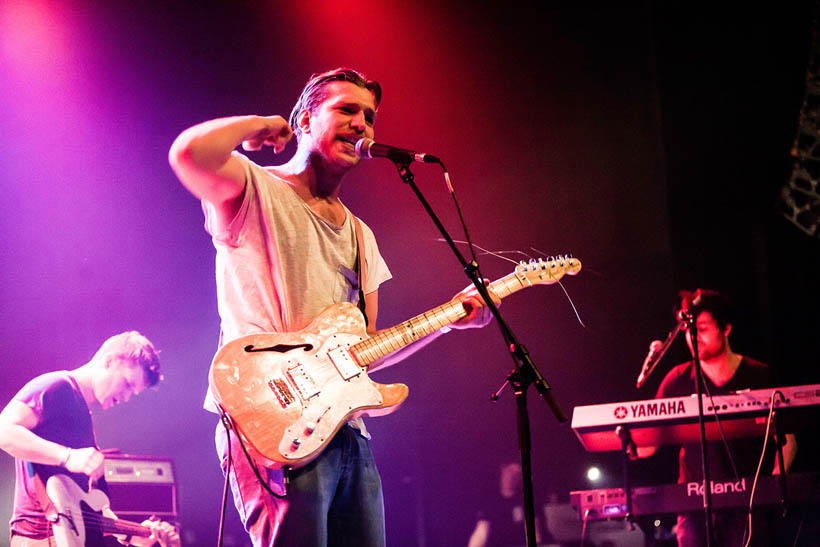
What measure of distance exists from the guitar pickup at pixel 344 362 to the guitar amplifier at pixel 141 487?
8.84ft

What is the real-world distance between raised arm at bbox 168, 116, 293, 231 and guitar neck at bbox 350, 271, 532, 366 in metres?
0.63

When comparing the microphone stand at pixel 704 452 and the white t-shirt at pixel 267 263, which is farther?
the microphone stand at pixel 704 452

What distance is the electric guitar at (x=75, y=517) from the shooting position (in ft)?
14.0

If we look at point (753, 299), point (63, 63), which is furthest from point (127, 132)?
point (753, 299)

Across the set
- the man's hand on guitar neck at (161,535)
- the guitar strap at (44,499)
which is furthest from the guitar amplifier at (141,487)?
the guitar strap at (44,499)

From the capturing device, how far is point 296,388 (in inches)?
93.6

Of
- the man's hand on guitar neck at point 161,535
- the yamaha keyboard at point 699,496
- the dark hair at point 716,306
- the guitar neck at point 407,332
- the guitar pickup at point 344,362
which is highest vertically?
the dark hair at point 716,306

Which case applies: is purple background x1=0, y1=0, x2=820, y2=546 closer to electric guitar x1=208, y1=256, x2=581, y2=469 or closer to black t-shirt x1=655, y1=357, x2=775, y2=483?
black t-shirt x1=655, y1=357, x2=775, y2=483

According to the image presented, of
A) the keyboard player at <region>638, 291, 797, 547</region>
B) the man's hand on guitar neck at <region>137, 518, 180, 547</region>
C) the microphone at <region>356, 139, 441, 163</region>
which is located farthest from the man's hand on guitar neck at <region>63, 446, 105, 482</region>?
the keyboard player at <region>638, 291, 797, 547</region>

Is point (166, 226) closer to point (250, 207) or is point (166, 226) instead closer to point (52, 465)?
point (52, 465)

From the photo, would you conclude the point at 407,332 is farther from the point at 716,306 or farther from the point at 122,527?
the point at 716,306

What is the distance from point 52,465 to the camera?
435 cm

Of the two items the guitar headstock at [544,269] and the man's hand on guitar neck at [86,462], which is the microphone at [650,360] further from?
the man's hand on guitar neck at [86,462]

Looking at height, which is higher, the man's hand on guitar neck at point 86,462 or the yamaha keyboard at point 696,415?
the yamaha keyboard at point 696,415
